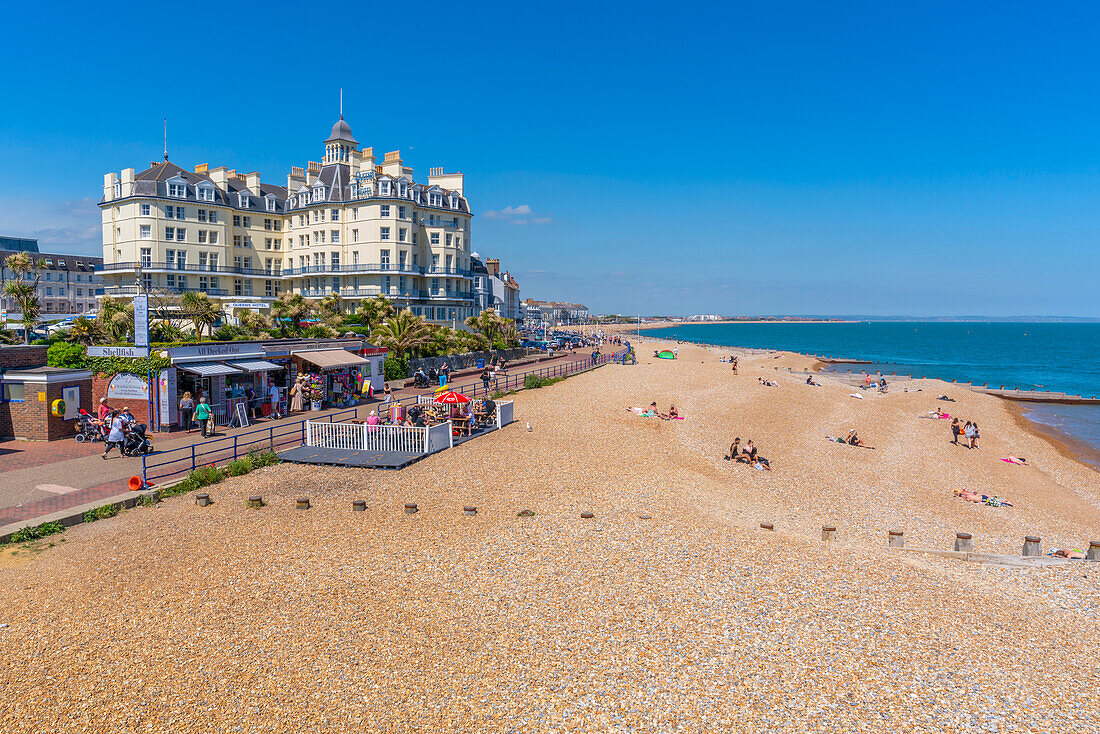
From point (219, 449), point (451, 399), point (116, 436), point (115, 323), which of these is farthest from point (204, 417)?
point (115, 323)

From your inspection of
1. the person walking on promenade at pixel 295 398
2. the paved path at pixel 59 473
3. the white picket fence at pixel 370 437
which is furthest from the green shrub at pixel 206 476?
the person walking on promenade at pixel 295 398

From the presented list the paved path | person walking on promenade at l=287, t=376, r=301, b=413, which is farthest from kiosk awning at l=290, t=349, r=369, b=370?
the paved path

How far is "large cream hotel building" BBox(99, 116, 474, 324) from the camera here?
4994cm

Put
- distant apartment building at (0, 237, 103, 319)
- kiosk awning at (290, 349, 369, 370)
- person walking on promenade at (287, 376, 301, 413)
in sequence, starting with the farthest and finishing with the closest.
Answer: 1. distant apartment building at (0, 237, 103, 319)
2. kiosk awning at (290, 349, 369, 370)
3. person walking on promenade at (287, 376, 301, 413)

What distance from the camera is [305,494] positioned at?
45.2 ft

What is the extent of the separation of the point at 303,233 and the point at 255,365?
1458 inches

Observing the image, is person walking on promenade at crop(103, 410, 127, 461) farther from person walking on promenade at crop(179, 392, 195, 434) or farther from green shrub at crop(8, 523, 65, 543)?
green shrub at crop(8, 523, 65, 543)

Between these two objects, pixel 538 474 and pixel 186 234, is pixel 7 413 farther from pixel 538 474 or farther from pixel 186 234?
pixel 186 234

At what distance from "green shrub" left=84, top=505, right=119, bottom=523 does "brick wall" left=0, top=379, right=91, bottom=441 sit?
333 inches

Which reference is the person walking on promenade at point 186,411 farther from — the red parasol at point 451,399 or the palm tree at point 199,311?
the red parasol at point 451,399

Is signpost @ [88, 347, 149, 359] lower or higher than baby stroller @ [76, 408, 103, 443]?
higher

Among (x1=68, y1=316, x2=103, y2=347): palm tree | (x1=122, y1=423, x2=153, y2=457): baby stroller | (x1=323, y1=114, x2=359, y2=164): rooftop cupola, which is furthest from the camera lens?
(x1=323, y1=114, x2=359, y2=164): rooftop cupola

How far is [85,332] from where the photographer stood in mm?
Answer: 23562

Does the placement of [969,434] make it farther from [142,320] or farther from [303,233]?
[303,233]
